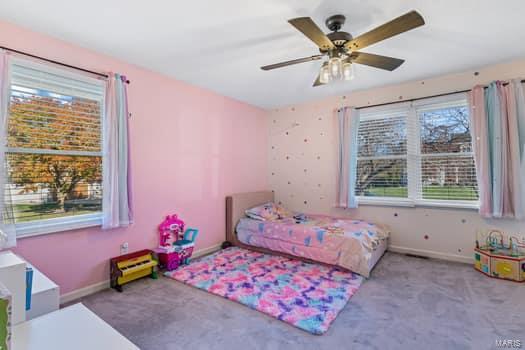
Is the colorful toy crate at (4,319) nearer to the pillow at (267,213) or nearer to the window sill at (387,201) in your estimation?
the pillow at (267,213)

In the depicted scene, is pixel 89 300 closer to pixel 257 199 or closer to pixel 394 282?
pixel 257 199

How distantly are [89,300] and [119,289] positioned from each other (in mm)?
247

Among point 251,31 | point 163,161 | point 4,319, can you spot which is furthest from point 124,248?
→ point 251,31

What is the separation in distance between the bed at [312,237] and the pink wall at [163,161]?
0.89ft

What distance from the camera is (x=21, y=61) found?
2.12 meters

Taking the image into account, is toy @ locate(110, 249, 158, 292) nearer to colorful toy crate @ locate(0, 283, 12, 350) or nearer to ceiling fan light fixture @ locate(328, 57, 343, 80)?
colorful toy crate @ locate(0, 283, 12, 350)

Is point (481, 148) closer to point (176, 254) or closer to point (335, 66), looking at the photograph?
point (335, 66)

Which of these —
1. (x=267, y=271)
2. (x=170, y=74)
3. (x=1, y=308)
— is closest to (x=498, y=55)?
(x=267, y=271)

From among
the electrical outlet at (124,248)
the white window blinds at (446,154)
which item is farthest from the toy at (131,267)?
the white window blinds at (446,154)

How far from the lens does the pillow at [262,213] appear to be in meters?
3.83

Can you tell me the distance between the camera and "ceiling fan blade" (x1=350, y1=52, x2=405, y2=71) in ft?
6.93

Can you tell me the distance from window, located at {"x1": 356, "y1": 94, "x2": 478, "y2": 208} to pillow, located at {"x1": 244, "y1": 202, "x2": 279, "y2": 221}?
1.33 metres

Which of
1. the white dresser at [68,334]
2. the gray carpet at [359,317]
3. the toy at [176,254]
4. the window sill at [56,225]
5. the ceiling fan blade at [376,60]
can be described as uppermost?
the ceiling fan blade at [376,60]

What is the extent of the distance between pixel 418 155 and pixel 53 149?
4171mm
